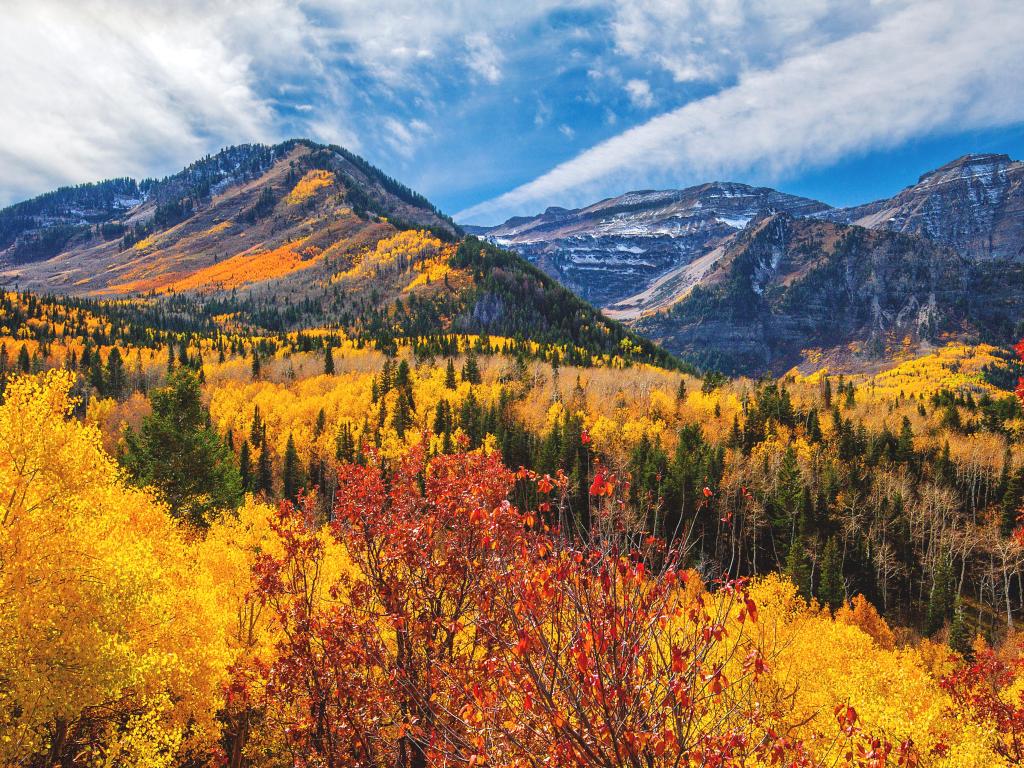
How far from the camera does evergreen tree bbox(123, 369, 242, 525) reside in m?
36.0

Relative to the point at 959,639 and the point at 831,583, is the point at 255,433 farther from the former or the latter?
the point at 959,639

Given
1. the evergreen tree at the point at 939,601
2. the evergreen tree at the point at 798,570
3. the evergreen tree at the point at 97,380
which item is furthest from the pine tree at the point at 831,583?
the evergreen tree at the point at 97,380

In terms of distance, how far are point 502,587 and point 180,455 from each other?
125ft

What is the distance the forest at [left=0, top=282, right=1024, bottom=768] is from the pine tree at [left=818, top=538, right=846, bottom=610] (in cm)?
28

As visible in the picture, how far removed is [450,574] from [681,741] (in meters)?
4.60

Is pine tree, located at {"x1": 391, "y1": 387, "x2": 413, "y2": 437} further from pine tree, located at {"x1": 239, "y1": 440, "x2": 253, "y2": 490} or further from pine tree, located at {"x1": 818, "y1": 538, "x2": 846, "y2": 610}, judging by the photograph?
pine tree, located at {"x1": 818, "y1": 538, "x2": 846, "y2": 610}

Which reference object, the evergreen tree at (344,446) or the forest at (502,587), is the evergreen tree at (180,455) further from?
the evergreen tree at (344,446)

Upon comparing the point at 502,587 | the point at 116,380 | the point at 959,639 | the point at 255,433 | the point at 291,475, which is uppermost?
the point at 502,587

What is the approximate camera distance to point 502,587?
609 cm

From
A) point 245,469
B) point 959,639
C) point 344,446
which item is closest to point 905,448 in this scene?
point 959,639

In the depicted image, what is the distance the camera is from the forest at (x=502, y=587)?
5.58 metres

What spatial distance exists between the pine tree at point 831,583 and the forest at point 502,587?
0.28m

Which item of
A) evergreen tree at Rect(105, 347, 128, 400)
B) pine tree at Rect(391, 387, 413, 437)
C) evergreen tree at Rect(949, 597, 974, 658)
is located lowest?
evergreen tree at Rect(949, 597, 974, 658)

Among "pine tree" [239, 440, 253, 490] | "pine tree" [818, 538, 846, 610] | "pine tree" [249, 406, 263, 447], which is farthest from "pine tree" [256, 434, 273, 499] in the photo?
"pine tree" [818, 538, 846, 610]
